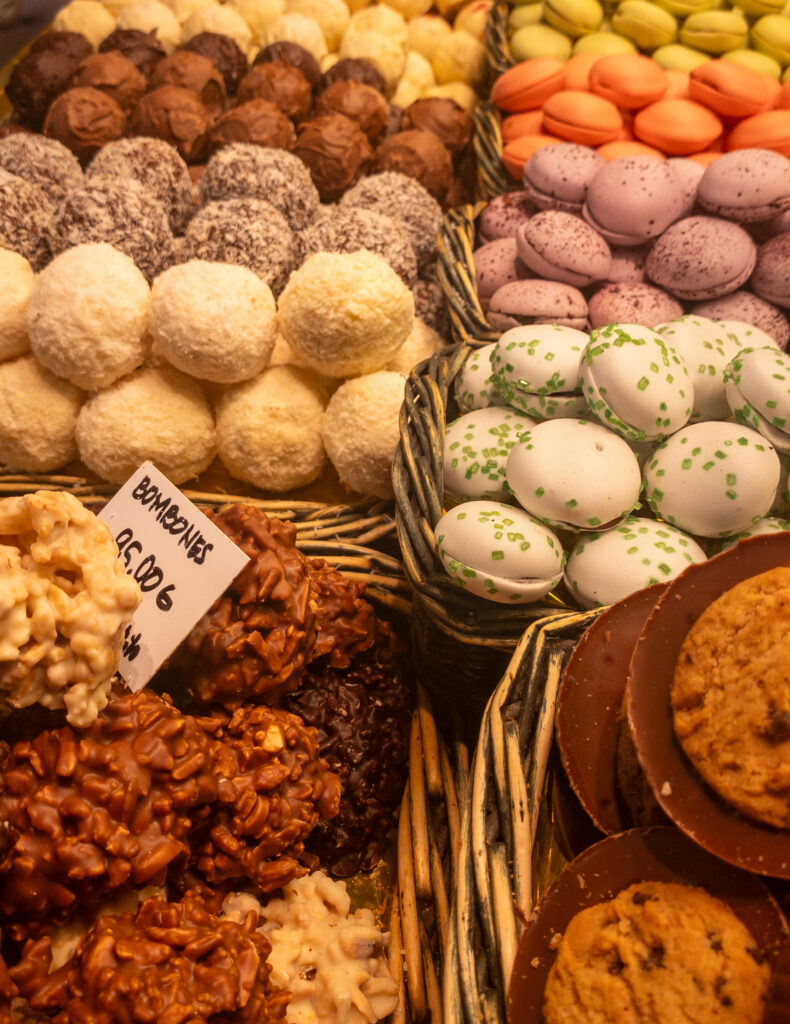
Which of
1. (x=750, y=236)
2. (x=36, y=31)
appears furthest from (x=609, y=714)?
(x=36, y=31)

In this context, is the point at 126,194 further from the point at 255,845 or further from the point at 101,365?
the point at 255,845

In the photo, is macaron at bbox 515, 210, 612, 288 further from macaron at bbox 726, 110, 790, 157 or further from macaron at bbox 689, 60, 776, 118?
macaron at bbox 689, 60, 776, 118

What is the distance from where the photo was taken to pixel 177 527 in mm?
1177

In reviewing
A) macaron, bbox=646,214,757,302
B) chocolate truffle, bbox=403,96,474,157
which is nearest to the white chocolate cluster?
macaron, bbox=646,214,757,302

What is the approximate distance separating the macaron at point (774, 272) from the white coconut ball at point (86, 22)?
2349 mm

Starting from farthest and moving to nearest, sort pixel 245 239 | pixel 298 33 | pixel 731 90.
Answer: pixel 298 33 < pixel 731 90 < pixel 245 239

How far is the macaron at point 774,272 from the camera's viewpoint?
1835 millimetres

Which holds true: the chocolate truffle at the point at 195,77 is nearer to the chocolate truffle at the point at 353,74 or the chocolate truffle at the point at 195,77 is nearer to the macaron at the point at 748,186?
the chocolate truffle at the point at 353,74

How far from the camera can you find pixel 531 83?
2.30m

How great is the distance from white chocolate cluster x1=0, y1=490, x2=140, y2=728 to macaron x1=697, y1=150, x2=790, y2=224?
166 centimetres

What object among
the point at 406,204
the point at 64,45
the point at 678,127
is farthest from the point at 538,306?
the point at 64,45

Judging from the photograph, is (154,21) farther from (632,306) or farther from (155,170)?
(632,306)

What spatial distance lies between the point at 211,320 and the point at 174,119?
1048 mm

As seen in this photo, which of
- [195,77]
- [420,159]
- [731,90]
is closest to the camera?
[731,90]
